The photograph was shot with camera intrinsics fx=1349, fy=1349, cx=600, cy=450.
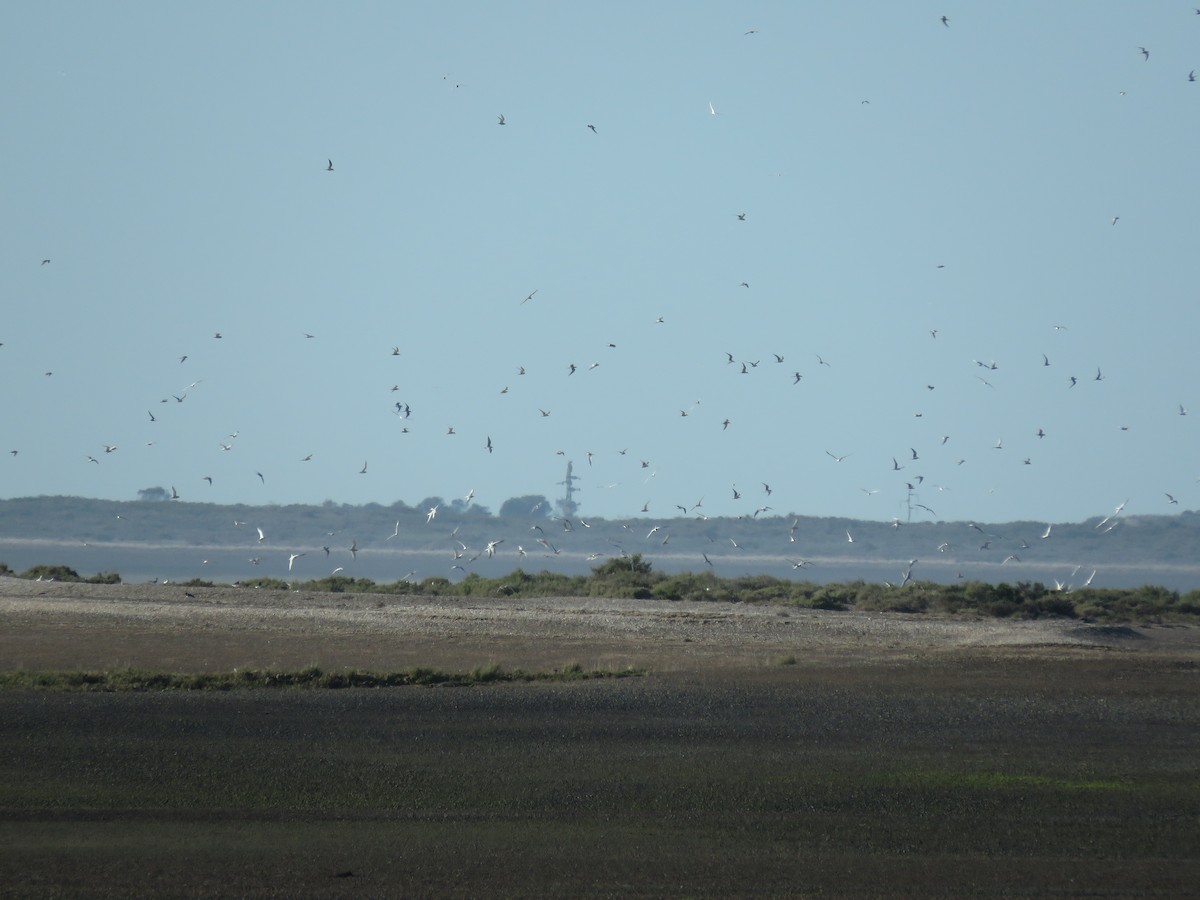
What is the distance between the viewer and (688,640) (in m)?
32.6

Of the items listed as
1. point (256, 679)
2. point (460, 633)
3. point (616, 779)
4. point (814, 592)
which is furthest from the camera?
point (814, 592)

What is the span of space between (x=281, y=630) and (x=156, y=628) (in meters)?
2.91

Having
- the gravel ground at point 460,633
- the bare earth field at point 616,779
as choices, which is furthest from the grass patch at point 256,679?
the gravel ground at point 460,633

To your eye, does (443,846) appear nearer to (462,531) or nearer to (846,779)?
(846,779)

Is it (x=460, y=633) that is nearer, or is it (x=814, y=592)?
(x=460, y=633)

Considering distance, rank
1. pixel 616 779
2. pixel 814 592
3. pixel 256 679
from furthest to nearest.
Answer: pixel 814 592 → pixel 256 679 → pixel 616 779

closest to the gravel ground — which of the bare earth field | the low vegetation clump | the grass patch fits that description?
the bare earth field

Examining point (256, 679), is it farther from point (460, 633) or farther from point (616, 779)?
point (460, 633)

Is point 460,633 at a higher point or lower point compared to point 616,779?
higher

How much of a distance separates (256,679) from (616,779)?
8.82 metres

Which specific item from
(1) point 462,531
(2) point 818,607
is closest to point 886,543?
(1) point 462,531

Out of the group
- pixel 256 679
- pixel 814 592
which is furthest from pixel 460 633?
pixel 814 592

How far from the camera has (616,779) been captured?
611 inches

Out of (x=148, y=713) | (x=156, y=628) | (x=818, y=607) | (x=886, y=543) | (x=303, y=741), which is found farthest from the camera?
(x=886, y=543)
